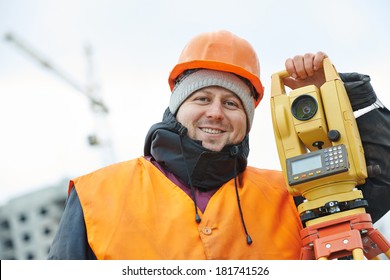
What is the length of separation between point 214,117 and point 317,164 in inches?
25.5

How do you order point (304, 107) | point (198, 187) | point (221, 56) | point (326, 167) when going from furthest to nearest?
point (221, 56)
point (198, 187)
point (304, 107)
point (326, 167)

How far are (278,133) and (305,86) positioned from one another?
359 mm

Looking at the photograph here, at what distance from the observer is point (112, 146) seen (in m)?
50.8

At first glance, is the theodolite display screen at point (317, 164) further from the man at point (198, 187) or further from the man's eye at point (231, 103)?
the man's eye at point (231, 103)

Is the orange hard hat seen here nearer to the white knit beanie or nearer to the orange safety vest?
the white knit beanie

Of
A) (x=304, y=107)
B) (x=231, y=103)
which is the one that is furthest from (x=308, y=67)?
(x=231, y=103)

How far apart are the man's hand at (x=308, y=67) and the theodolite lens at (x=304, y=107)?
0.86 ft

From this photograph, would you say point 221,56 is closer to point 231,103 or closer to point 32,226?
point 231,103

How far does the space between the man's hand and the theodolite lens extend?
10.3 inches

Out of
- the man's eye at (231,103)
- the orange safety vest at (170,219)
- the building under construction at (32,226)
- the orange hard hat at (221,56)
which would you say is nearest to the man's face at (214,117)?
the man's eye at (231,103)

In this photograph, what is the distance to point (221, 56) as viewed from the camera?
4.11 meters

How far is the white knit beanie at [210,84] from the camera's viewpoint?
402 centimetres

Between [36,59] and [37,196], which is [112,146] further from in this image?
[37,196]
